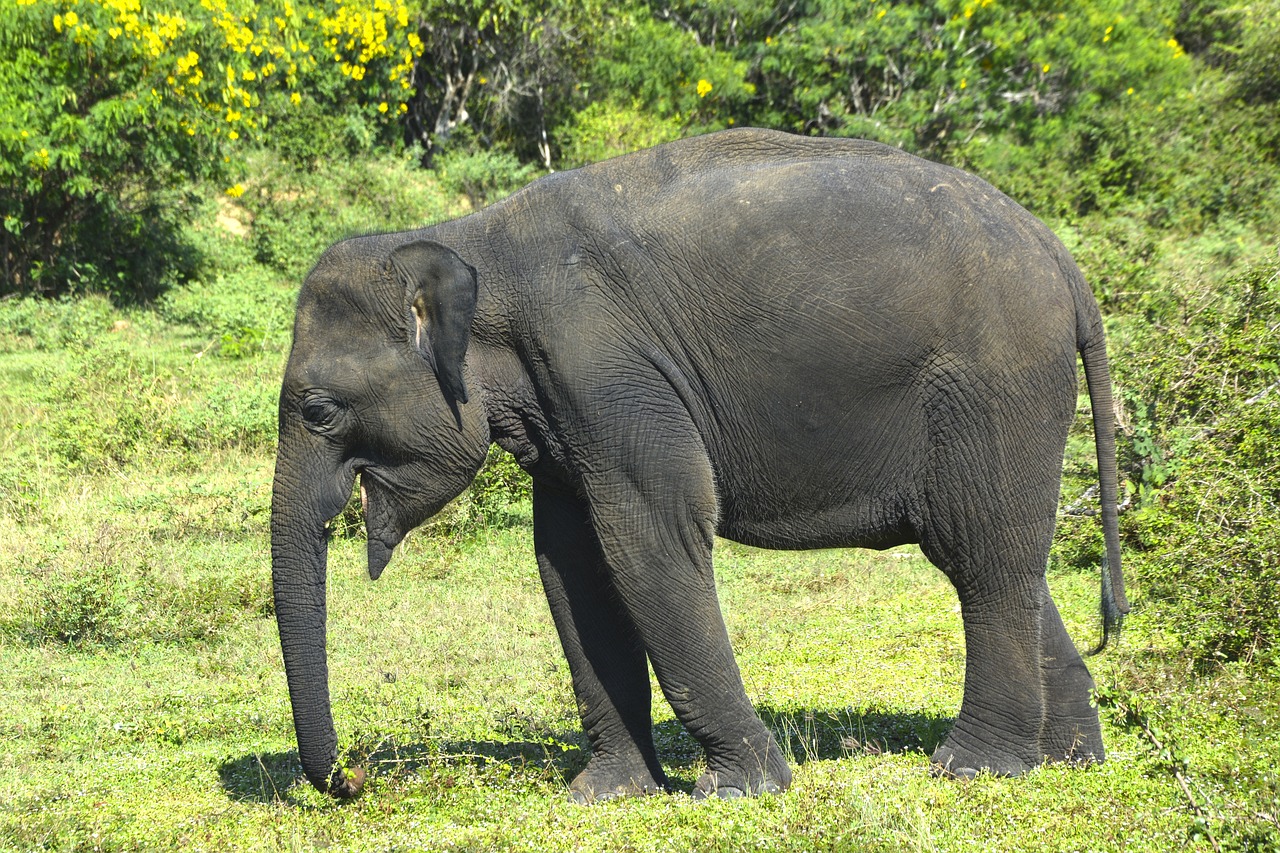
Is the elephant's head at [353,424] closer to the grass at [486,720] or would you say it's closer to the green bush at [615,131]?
the grass at [486,720]

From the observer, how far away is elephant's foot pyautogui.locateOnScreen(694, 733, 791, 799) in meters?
5.03

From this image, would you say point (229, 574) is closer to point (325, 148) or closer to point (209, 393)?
point (209, 393)

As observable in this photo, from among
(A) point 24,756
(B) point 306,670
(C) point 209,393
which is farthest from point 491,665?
(C) point 209,393

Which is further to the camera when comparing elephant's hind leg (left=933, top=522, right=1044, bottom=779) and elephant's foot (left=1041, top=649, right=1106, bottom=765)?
elephant's foot (left=1041, top=649, right=1106, bottom=765)

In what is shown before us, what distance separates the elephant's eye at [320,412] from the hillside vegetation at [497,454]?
138 centimetres

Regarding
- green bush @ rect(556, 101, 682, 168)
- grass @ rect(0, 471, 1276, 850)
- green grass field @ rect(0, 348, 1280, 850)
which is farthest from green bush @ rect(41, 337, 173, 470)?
green bush @ rect(556, 101, 682, 168)

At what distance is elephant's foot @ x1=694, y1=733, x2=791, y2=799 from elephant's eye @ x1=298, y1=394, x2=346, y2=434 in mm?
1779

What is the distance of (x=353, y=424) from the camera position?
16.5 feet

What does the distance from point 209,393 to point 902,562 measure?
248 inches

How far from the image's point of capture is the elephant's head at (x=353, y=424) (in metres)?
4.96

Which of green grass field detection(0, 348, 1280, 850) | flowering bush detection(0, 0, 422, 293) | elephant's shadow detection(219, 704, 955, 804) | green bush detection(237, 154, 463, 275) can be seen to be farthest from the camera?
green bush detection(237, 154, 463, 275)

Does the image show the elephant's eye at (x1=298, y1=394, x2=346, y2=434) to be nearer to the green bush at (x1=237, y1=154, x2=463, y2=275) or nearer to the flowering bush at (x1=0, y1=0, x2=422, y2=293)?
the flowering bush at (x1=0, y1=0, x2=422, y2=293)

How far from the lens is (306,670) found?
498cm

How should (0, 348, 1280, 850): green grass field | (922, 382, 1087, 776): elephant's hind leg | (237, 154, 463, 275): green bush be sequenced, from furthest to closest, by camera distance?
1. (237, 154, 463, 275): green bush
2. (922, 382, 1087, 776): elephant's hind leg
3. (0, 348, 1280, 850): green grass field
